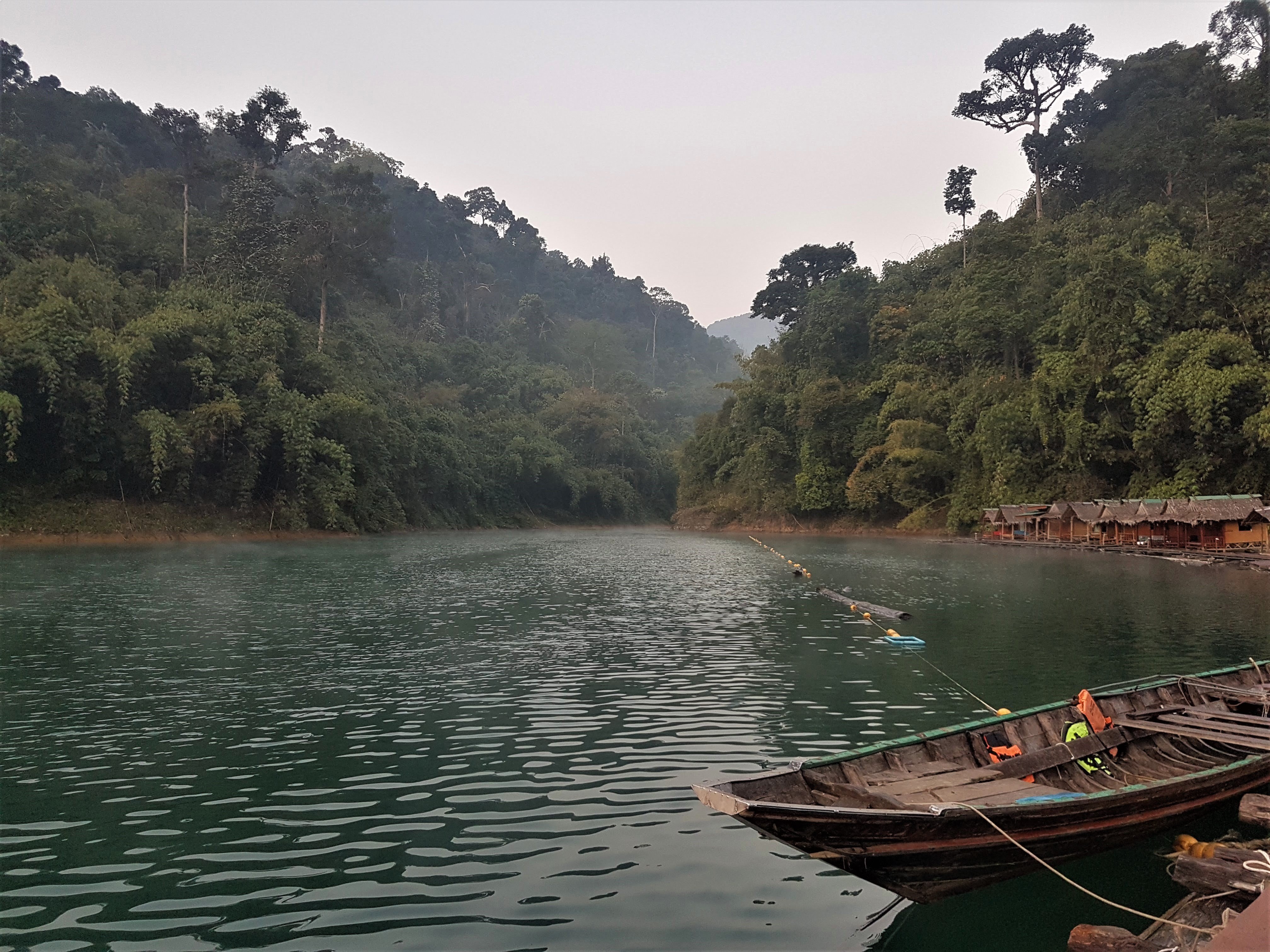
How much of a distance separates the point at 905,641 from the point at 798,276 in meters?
73.9

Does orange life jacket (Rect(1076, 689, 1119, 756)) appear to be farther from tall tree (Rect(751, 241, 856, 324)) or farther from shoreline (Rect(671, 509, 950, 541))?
tall tree (Rect(751, 241, 856, 324))

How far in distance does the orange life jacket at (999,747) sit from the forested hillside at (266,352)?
4304cm

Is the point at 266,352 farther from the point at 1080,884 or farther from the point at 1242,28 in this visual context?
the point at 1242,28

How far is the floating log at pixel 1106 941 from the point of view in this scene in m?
5.20

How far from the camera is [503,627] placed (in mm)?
18953

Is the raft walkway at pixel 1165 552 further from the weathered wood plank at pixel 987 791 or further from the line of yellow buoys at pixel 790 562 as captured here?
the weathered wood plank at pixel 987 791

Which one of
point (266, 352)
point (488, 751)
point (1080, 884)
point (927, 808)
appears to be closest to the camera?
point (927, 808)

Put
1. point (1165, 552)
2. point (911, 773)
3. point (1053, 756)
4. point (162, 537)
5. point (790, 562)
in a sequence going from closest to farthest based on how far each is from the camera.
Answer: point (911, 773) < point (1053, 756) < point (790, 562) < point (1165, 552) < point (162, 537)

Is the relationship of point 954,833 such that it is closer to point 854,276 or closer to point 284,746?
point 284,746

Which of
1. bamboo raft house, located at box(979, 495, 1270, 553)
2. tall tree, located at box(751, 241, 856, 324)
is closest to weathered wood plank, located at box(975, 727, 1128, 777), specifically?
bamboo raft house, located at box(979, 495, 1270, 553)

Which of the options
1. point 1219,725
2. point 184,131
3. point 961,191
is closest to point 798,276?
point 961,191

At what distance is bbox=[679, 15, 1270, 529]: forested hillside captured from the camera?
42219 millimetres

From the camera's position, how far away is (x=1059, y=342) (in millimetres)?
51875

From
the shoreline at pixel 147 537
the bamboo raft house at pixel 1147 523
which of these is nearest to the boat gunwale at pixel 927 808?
the bamboo raft house at pixel 1147 523
